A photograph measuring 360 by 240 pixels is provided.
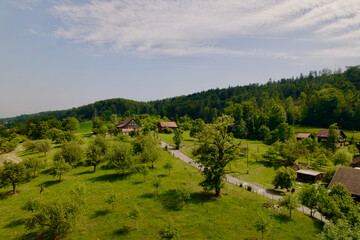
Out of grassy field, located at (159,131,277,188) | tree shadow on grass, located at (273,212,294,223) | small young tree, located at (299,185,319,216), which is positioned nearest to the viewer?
tree shadow on grass, located at (273,212,294,223)

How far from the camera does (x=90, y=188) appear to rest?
3650 cm

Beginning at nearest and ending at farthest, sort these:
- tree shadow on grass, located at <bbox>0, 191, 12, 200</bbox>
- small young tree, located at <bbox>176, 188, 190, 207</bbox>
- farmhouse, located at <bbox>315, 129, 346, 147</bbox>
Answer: small young tree, located at <bbox>176, 188, 190, 207</bbox>, tree shadow on grass, located at <bbox>0, 191, 12, 200</bbox>, farmhouse, located at <bbox>315, 129, 346, 147</bbox>

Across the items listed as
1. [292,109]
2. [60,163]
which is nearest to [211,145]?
[60,163]

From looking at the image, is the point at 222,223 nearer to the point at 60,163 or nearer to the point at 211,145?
the point at 211,145

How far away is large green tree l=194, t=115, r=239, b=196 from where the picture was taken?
3256cm

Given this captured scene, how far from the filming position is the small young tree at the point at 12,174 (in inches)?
1347

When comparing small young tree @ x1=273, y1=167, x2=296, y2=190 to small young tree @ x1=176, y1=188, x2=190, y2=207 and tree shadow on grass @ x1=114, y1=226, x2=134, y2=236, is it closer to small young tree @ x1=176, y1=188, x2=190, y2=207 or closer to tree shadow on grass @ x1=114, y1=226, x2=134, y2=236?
small young tree @ x1=176, y1=188, x2=190, y2=207

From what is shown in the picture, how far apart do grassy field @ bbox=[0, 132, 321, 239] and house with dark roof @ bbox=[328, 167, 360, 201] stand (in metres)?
15.6

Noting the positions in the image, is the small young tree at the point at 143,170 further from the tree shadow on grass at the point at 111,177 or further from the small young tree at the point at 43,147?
the small young tree at the point at 43,147

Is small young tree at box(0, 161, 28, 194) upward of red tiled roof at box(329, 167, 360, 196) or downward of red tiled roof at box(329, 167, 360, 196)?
upward

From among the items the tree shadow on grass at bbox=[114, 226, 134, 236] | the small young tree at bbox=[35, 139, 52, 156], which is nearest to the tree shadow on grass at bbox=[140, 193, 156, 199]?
the tree shadow on grass at bbox=[114, 226, 134, 236]

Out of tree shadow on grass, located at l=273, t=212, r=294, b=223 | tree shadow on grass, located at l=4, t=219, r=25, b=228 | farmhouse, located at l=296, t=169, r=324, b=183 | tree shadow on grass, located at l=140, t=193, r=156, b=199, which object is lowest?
farmhouse, located at l=296, t=169, r=324, b=183

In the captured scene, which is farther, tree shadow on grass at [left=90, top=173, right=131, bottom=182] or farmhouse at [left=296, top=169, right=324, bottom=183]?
farmhouse at [left=296, top=169, right=324, bottom=183]

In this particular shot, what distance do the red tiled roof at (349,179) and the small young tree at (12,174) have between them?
202 ft
